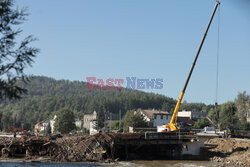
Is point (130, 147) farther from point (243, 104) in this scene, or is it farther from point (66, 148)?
point (243, 104)

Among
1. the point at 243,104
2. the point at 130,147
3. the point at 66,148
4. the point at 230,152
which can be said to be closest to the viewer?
the point at 66,148

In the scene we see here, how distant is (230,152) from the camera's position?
41844 mm

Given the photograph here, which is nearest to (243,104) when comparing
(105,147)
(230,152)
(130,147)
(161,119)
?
(161,119)

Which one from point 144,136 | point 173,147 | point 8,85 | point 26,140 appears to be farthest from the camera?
point 173,147

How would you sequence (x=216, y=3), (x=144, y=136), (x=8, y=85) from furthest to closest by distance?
(x=216, y=3)
(x=144, y=136)
(x=8, y=85)

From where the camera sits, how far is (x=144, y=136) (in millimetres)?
40219

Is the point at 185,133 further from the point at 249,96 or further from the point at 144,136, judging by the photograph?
the point at 249,96

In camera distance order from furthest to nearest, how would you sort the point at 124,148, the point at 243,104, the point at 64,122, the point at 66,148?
the point at 64,122, the point at 243,104, the point at 124,148, the point at 66,148

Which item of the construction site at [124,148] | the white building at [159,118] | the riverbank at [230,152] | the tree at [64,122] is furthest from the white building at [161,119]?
the construction site at [124,148]

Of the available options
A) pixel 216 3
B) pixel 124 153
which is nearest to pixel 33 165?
pixel 124 153

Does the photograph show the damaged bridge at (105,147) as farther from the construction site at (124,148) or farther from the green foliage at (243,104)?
the green foliage at (243,104)

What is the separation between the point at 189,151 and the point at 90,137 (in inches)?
568

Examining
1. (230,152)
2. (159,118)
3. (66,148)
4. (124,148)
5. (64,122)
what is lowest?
(230,152)

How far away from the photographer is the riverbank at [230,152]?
36.5m
